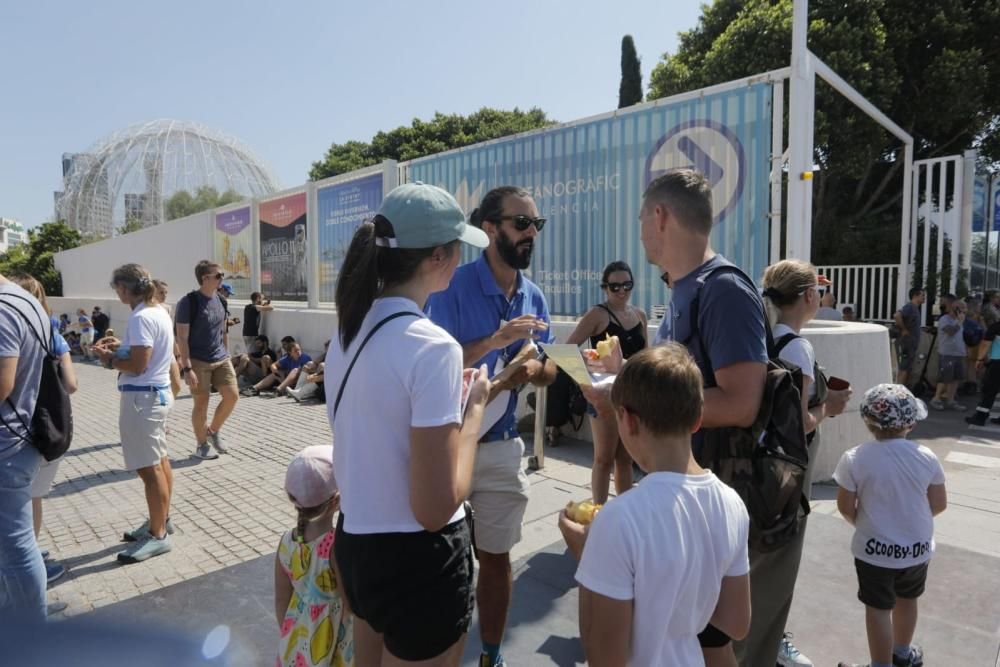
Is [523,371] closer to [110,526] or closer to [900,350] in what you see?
[110,526]

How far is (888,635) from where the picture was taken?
258 centimetres

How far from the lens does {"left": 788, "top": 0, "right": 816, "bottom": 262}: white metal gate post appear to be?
19.1ft

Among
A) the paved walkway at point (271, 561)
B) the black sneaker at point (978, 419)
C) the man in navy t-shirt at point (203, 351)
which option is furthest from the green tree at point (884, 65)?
the man in navy t-shirt at point (203, 351)

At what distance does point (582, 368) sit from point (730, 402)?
0.54 m

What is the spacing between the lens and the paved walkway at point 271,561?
309 centimetres

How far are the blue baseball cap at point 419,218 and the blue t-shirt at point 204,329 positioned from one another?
232 inches

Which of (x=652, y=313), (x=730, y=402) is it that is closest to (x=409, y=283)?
(x=730, y=402)

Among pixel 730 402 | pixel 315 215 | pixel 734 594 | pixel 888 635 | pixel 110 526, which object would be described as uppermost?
pixel 315 215

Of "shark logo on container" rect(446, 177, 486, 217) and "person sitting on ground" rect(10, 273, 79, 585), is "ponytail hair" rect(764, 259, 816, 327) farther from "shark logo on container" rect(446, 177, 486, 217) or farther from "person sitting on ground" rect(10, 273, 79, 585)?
"shark logo on container" rect(446, 177, 486, 217)

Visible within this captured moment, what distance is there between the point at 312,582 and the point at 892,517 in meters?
2.36

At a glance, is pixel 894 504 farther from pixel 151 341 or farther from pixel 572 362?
pixel 151 341

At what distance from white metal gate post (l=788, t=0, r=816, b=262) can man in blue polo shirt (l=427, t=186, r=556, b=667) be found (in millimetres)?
3864

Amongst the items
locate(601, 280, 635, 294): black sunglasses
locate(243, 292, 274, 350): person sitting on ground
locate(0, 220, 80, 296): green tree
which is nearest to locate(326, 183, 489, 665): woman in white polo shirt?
locate(601, 280, 635, 294): black sunglasses

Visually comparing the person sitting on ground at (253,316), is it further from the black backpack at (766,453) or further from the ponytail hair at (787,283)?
the black backpack at (766,453)
